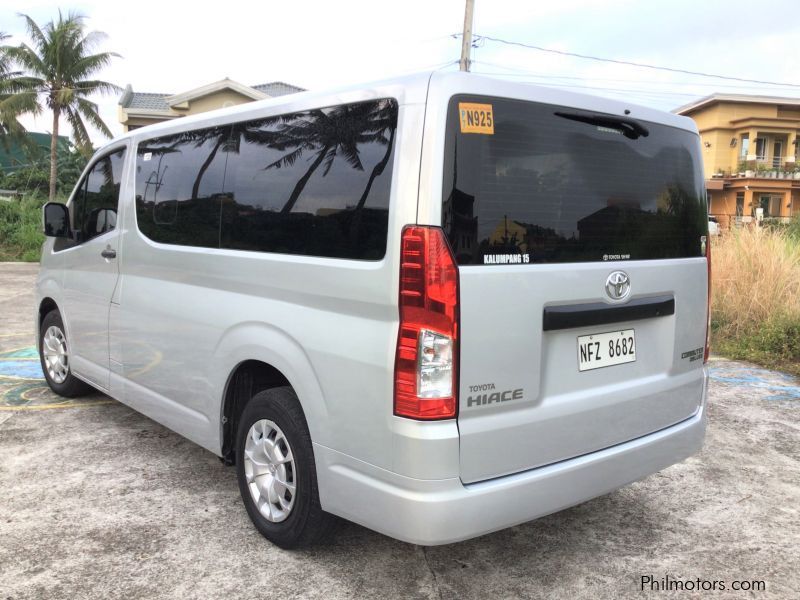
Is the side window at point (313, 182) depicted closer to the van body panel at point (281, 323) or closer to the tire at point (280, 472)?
the van body panel at point (281, 323)

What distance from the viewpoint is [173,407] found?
3.63 meters

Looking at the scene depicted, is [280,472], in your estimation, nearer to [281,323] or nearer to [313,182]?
[281,323]

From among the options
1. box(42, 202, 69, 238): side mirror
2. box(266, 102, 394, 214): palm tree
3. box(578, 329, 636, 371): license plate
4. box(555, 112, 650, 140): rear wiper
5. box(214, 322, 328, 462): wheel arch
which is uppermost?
box(555, 112, 650, 140): rear wiper

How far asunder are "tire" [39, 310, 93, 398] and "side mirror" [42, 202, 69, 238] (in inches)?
26.2

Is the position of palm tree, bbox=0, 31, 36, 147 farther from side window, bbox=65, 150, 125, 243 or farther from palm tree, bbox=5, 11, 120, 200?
side window, bbox=65, 150, 125, 243

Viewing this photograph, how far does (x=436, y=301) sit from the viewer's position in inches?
87.5

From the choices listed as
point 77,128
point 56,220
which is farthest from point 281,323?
point 77,128

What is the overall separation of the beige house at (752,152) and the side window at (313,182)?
40028 mm

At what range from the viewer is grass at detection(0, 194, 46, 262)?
63.5 ft

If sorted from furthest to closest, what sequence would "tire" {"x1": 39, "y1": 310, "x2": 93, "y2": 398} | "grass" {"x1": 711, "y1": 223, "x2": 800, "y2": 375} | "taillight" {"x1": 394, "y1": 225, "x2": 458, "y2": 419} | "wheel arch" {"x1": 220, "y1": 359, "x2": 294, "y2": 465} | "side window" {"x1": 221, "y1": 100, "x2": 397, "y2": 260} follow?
"grass" {"x1": 711, "y1": 223, "x2": 800, "y2": 375} → "tire" {"x1": 39, "y1": 310, "x2": 93, "y2": 398} → "wheel arch" {"x1": 220, "y1": 359, "x2": 294, "y2": 465} → "side window" {"x1": 221, "y1": 100, "x2": 397, "y2": 260} → "taillight" {"x1": 394, "y1": 225, "x2": 458, "y2": 419}

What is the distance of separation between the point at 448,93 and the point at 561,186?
23.7 inches

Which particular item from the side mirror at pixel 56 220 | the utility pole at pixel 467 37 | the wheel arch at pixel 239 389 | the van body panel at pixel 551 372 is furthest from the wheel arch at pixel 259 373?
the utility pole at pixel 467 37

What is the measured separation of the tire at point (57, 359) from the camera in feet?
16.5

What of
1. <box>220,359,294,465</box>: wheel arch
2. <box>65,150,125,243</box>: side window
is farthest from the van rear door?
<box>65,150,125,243</box>: side window
